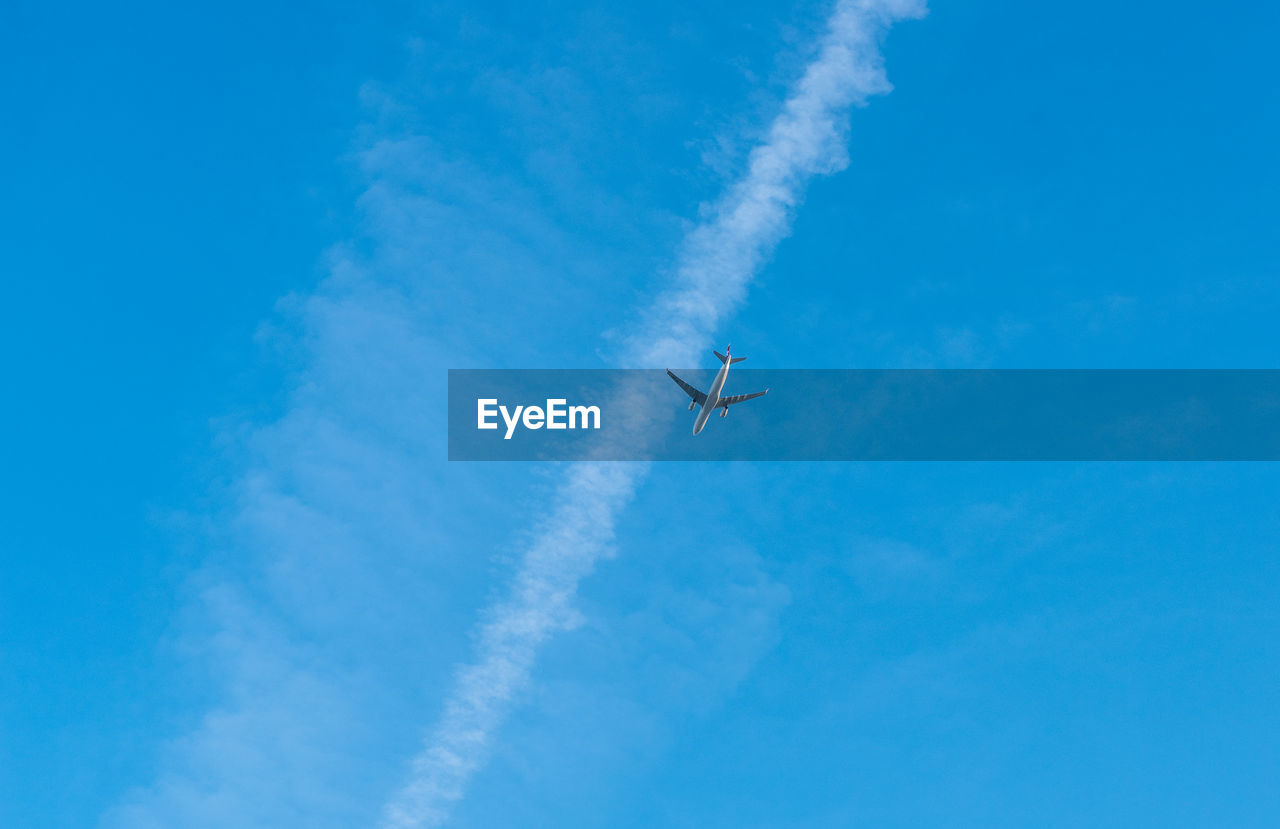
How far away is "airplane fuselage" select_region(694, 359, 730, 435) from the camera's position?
5054 inches

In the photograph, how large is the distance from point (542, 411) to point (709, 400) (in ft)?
103

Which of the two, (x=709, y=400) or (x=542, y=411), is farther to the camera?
(x=709, y=400)

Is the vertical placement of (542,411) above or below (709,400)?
below

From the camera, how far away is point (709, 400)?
13488 cm

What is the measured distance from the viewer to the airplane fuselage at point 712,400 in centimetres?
12838

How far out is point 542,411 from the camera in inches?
4641

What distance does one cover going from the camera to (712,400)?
134375 mm
